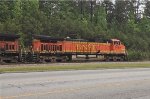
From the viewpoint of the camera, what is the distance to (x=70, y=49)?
4159 cm

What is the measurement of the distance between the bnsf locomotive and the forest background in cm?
330

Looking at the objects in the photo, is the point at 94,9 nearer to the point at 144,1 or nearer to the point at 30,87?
the point at 144,1

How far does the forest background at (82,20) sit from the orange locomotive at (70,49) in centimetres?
313

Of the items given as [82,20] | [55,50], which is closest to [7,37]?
[55,50]

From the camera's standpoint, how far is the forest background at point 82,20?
60.8 m

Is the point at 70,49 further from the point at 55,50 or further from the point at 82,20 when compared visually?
the point at 82,20

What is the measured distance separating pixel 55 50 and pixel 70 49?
212 centimetres

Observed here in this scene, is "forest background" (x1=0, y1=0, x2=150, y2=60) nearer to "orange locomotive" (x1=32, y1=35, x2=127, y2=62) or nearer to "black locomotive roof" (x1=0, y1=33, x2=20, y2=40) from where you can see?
"orange locomotive" (x1=32, y1=35, x2=127, y2=62)

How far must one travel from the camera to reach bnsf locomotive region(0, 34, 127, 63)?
36156 mm

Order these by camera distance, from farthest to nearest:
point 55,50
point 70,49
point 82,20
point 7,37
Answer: point 82,20 → point 70,49 → point 55,50 → point 7,37

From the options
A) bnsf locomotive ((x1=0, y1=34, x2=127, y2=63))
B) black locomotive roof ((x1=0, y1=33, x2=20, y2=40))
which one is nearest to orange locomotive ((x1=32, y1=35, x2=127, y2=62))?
bnsf locomotive ((x1=0, y1=34, x2=127, y2=63))

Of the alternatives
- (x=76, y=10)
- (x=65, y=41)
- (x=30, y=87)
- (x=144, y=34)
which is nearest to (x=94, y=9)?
(x=76, y=10)

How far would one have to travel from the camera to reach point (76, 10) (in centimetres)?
8969

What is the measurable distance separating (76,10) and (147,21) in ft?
63.2
